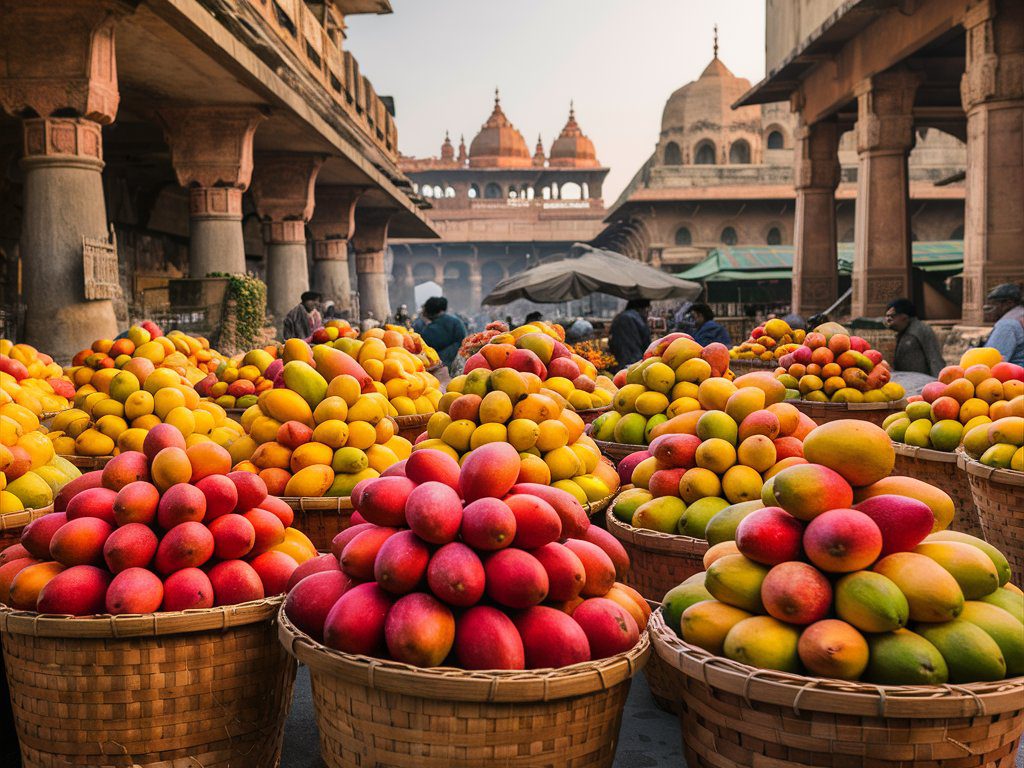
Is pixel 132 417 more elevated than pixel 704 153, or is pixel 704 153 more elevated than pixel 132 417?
pixel 704 153

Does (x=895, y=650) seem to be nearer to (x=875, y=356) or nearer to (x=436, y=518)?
(x=436, y=518)

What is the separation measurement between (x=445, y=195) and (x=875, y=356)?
40.1 m

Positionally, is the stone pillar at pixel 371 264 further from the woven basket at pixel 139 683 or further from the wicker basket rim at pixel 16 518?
the woven basket at pixel 139 683

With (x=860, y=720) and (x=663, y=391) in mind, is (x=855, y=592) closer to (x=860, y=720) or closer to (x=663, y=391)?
(x=860, y=720)

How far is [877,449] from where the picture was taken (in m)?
1.79

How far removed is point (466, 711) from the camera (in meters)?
1.56

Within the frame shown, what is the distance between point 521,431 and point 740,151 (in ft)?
113

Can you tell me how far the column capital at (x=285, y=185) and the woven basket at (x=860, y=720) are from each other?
1215 centimetres

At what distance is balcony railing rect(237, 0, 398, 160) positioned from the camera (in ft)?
39.0

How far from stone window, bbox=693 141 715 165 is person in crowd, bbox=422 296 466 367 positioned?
27.9 meters

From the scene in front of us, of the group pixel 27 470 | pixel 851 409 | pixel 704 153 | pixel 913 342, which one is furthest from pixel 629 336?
pixel 704 153

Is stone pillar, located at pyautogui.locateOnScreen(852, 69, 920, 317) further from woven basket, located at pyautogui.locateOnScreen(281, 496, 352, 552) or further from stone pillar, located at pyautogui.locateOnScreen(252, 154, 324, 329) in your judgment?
woven basket, located at pyautogui.locateOnScreen(281, 496, 352, 552)

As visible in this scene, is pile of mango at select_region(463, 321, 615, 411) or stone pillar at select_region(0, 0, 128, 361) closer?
pile of mango at select_region(463, 321, 615, 411)

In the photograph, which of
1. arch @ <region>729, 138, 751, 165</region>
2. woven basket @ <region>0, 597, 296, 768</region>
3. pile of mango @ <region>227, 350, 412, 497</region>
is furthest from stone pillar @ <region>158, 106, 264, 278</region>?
A: arch @ <region>729, 138, 751, 165</region>
